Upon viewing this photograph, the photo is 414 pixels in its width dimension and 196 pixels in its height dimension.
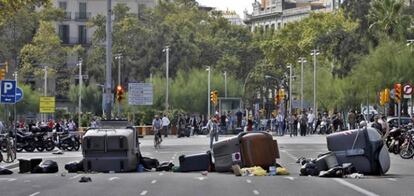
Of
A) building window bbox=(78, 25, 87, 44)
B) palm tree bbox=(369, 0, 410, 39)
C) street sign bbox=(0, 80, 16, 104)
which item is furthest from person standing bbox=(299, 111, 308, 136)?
building window bbox=(78, 25, 87, 44)

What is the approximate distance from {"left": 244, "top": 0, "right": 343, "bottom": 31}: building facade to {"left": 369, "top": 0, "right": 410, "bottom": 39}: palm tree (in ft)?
263

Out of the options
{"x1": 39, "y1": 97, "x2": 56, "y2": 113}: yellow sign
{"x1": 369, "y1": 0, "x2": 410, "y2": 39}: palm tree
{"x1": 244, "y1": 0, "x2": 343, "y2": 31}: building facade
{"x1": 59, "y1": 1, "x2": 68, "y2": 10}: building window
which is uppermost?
{"x1": 244, "y1": 0, "x2": 343, "y2": 31}: building facade

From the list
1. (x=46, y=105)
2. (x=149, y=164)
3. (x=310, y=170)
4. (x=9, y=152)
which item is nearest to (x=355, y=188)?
(x=310, y=170)

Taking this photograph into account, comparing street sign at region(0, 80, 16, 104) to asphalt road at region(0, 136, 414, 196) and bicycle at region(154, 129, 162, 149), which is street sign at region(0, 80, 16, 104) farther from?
bicycle at region(154, 129, 162, 149)

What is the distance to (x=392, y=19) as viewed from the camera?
83812 mm

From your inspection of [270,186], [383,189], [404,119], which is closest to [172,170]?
[270,186]

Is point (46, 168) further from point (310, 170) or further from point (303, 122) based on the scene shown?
Result: point (303, 122)

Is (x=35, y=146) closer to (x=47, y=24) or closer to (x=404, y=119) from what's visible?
(x=404, y=119)

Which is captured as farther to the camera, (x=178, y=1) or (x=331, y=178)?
(x=178, y=1)

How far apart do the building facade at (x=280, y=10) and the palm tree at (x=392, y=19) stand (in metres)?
80.2

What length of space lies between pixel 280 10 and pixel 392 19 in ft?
305

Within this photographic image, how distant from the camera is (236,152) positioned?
1298 inches

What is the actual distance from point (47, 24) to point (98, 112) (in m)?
13.2

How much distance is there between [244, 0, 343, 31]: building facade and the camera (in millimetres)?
170625
